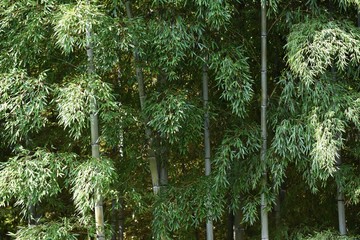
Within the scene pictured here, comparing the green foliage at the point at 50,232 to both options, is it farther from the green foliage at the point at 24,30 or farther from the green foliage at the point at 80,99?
the green foliage at the point at 24,30

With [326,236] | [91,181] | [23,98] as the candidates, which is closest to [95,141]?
[91,181]

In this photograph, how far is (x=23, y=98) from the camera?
447 centimetres

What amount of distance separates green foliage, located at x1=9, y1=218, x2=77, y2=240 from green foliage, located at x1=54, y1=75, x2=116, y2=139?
818mm

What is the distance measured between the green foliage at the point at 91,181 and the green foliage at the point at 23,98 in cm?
57

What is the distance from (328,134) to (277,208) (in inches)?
68.2

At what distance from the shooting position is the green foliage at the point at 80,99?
4.18 m

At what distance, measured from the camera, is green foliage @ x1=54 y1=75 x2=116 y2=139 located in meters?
4.18

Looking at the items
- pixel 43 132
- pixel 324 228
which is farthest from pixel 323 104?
pixel 43 132

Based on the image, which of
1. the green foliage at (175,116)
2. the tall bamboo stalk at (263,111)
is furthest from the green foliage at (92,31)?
the tall bamboo stalk at (263,111)

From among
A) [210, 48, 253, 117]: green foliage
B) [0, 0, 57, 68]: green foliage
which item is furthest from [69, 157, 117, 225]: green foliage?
[210, 48, 253, 117]: green foliage

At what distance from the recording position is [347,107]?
4434 mm

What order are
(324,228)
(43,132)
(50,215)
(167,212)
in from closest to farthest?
(167,212)
(324,228)
(43,132)
(50,215)

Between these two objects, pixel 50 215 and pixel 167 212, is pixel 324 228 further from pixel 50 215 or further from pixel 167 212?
pixel 50 215

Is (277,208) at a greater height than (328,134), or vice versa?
(328,134)
